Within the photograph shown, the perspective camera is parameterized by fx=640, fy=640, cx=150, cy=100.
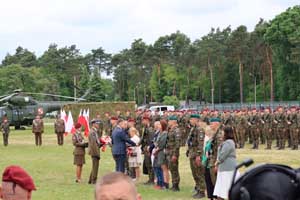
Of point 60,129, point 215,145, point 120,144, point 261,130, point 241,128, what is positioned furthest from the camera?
point 60,129

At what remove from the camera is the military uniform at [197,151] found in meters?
12.5

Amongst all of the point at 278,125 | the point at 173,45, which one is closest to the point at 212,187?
the point at 278,125

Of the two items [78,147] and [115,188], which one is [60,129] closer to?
[78,147]

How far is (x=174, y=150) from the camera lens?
13.8m

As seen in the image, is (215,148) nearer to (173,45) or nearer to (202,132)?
(202,132)

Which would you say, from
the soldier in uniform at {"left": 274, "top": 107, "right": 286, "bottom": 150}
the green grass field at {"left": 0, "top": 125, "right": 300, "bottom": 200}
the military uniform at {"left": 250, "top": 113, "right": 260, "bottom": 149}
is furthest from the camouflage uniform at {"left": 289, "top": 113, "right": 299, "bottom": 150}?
the military uniform at {"left": 250, "top": 113, "right": 260, "bottom": 149}

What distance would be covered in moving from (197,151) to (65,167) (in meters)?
A: 8.14

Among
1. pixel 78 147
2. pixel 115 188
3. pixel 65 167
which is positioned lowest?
pixel 65 167

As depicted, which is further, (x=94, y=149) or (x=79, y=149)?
(x=79, y=149)

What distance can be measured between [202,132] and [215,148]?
114 centimetres

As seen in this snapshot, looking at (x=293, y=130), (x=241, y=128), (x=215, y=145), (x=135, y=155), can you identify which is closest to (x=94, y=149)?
(x=135, y=155)

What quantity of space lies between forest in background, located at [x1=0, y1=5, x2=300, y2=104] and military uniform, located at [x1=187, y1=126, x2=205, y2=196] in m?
43.7

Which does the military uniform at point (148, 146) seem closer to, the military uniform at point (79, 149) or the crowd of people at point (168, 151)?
the crowd of people at point (168, 151)

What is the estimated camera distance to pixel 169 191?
13.7 m
